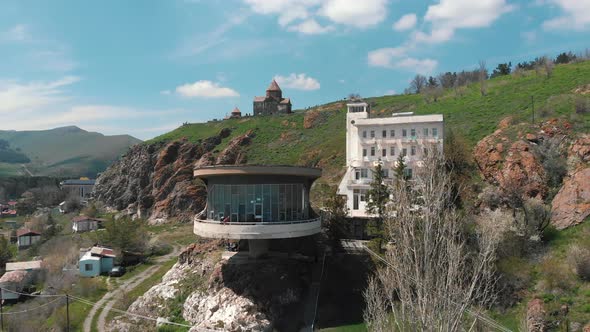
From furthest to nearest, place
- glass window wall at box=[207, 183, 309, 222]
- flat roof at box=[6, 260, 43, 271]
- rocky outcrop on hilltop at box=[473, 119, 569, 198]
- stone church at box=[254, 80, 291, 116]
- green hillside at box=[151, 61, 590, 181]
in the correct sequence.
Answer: stone church at box=[254, 80, 291, 116] < green hillside at box=[151, 61, 590, 181] < flat roof at box=[6, 260, 43, 271] < rocky outcrop on hilltop at box=[473, 119, 569, 198] < glass window wall at box=[207, 183, 309, 222]

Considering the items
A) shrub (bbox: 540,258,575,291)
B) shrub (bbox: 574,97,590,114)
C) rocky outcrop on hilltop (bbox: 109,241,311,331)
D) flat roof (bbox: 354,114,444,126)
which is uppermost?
shrub (bbox: 574,97,590,114)

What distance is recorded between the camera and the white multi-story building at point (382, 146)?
5053cm

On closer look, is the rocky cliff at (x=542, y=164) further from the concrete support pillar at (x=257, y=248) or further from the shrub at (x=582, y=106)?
the concrete support pillar at (x=257, y=248)

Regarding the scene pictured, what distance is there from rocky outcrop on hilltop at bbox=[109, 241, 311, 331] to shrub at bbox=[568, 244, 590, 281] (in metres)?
19.6

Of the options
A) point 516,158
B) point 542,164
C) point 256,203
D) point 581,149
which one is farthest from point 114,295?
point 581,149

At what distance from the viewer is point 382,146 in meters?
54.7

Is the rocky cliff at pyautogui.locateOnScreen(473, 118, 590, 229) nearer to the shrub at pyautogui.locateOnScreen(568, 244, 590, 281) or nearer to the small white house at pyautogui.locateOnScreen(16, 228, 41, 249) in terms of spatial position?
the shrub at pyautogui.locateOnScreen(568, 244, 590, 281)

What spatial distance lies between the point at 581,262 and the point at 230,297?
81.5 ft

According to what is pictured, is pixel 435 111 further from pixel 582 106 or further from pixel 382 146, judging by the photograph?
pixel 582 106

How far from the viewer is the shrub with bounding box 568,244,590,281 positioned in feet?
96.1

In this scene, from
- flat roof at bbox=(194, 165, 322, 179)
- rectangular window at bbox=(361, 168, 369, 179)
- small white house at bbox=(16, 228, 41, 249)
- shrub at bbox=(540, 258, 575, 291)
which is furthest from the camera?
small white house at bbox=(16, 228, 41, 249)

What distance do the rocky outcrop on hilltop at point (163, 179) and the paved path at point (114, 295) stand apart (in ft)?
80.9

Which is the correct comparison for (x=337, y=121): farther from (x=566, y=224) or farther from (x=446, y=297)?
(x=446, y=297)

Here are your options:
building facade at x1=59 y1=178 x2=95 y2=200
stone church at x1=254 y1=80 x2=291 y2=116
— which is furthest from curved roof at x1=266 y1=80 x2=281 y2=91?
building facade at x1=59 y1=178 x2=95 y2=200
